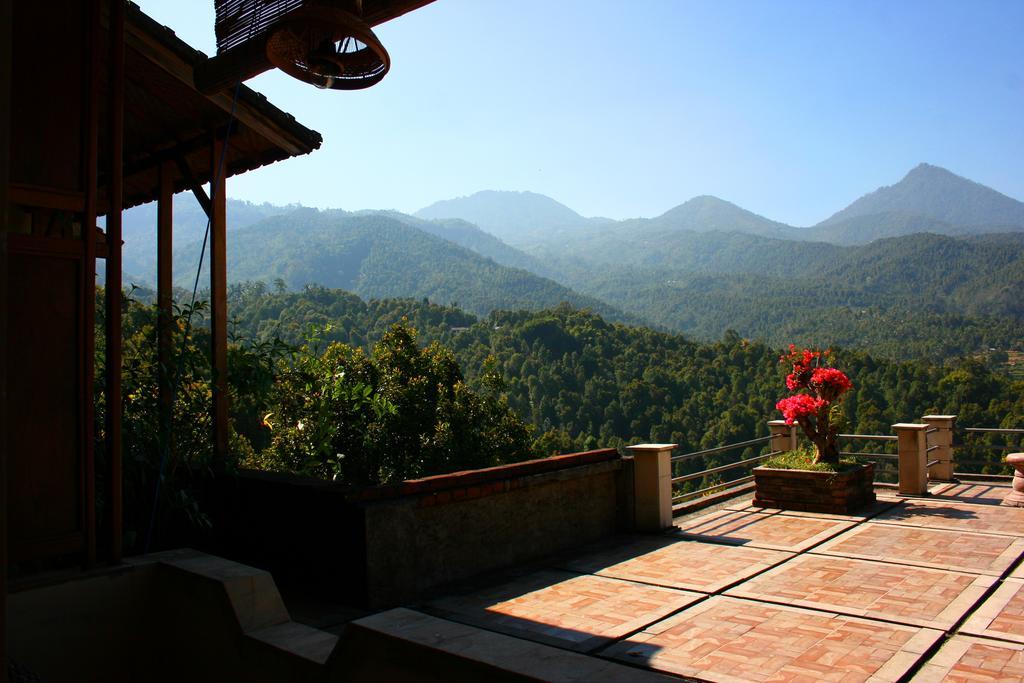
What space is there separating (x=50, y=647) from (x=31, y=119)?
216 cm

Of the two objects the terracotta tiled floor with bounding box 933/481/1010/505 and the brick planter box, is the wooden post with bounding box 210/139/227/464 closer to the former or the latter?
the brick planter box

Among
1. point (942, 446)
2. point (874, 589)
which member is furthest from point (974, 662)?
point (942, 446)

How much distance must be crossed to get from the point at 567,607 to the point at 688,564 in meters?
1.48

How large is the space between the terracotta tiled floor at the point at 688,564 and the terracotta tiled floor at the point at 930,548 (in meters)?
0.70

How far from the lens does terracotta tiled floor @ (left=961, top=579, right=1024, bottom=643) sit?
4.04 metres

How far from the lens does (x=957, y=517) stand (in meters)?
7.34

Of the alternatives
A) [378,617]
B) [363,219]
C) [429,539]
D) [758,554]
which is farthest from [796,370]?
[363,219]

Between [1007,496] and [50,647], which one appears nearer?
[50,647]

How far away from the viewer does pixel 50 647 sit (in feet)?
9.50

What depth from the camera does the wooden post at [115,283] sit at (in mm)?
3219

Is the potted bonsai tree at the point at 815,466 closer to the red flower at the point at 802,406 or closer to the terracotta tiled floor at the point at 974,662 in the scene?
the red flower at the point at 802,406

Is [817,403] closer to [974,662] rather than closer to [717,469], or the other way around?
[717,469]

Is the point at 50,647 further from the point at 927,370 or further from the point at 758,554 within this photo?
the point at 927,370

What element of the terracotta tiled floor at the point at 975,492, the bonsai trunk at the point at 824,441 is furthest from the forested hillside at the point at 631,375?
the bonsai trunk at the point at 824,441
